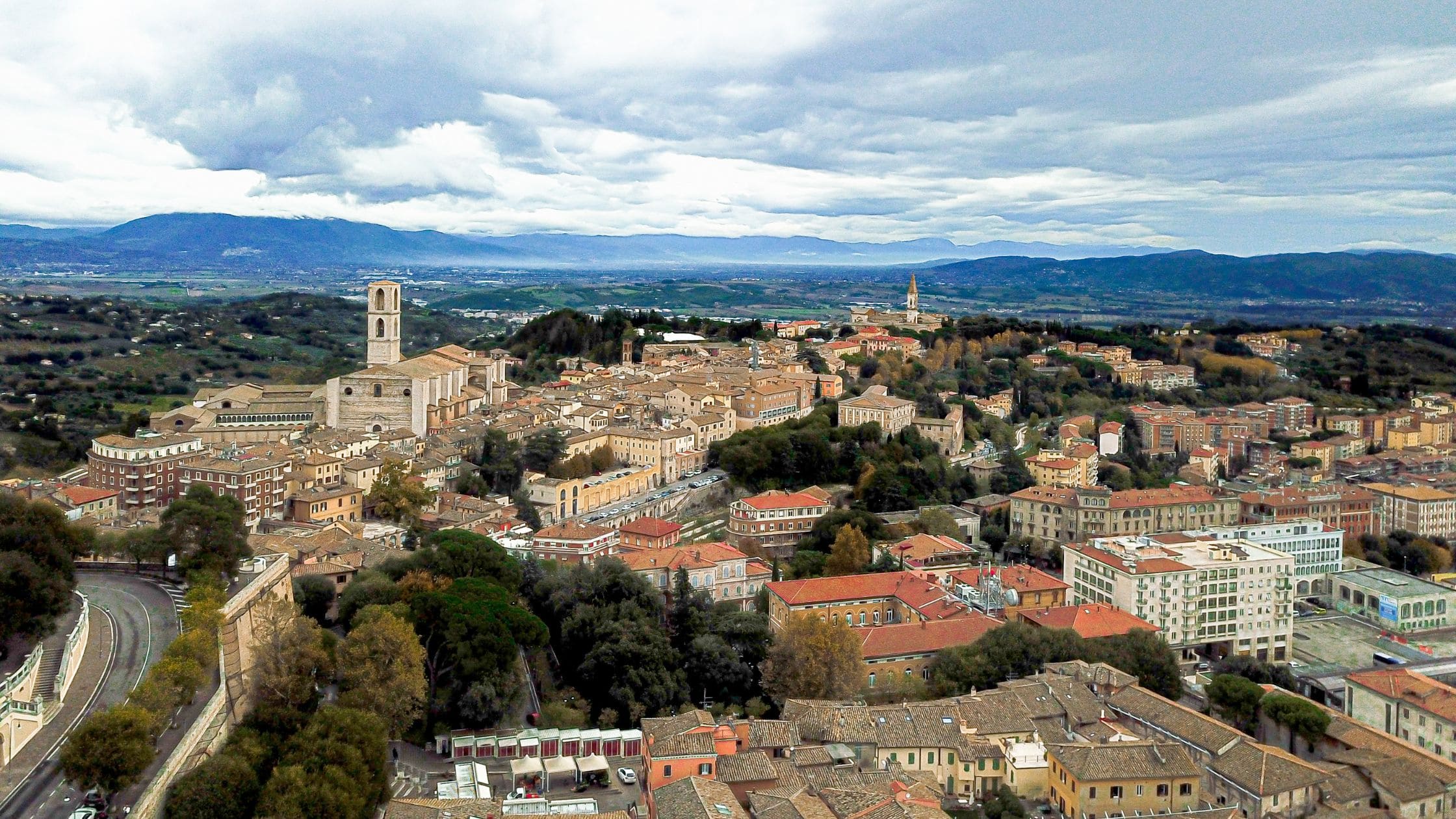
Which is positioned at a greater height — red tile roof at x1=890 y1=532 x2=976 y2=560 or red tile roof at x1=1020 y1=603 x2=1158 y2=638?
red tile roof at x1=890 y1=532 x2=976 y2=560

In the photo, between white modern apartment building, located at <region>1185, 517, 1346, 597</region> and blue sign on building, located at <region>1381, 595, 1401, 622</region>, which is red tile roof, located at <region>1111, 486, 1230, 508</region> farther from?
blue sign on building, located at <region>1381, 595, 1401, 622</region>

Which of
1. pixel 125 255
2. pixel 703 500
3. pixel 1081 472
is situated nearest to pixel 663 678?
pixel 703 500

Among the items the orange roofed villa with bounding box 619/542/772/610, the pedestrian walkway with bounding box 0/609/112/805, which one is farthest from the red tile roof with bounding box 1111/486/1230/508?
the pedestrian walkway with bounding box 0/609/112/805

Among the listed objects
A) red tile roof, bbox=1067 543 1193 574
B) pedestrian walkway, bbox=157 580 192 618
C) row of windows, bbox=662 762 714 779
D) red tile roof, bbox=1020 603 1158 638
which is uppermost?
pedestrian walkway, bbox=157 580 192 618

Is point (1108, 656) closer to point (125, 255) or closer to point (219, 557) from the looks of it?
point (219, 557)

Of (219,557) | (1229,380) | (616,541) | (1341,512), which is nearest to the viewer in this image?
(219,557)

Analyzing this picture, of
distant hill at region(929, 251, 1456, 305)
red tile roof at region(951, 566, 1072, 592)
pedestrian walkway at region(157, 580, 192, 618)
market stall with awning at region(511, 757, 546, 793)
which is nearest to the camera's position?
market stall with awning at region(511, 757, 546, 793)
